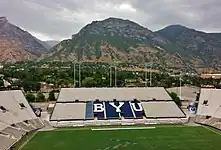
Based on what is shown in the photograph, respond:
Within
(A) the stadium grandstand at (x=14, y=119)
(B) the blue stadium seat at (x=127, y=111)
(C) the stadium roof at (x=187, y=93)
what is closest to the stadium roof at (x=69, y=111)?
(A) the stadium grandstand at (x=14, y=119)

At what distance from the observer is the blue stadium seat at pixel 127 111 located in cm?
4772

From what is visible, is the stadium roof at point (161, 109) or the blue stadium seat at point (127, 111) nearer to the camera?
the blue stadium seat at point (127, 111)

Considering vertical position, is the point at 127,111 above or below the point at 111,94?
below

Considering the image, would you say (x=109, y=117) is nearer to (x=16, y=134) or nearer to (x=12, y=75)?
(x=16, y=134)

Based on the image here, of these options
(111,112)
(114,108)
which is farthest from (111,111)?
(114,108)

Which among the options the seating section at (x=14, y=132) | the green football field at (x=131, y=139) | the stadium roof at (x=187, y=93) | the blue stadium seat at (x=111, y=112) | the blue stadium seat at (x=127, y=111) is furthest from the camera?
the stadium roof at (x=187, y=93)

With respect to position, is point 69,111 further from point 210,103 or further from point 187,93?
point 187,93

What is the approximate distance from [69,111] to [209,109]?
1992 cm

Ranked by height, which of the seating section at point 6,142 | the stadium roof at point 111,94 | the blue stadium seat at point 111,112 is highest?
the stadium roof at point 111,94

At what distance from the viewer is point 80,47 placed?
187m

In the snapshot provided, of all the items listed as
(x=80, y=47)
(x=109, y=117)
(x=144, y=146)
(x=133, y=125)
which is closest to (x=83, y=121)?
(x=109, y=117)

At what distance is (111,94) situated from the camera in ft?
174

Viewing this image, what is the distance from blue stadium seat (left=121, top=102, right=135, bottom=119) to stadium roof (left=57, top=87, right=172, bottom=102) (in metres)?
2.11

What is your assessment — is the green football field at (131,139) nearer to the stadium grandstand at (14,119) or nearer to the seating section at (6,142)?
the seating section at (6,142)
